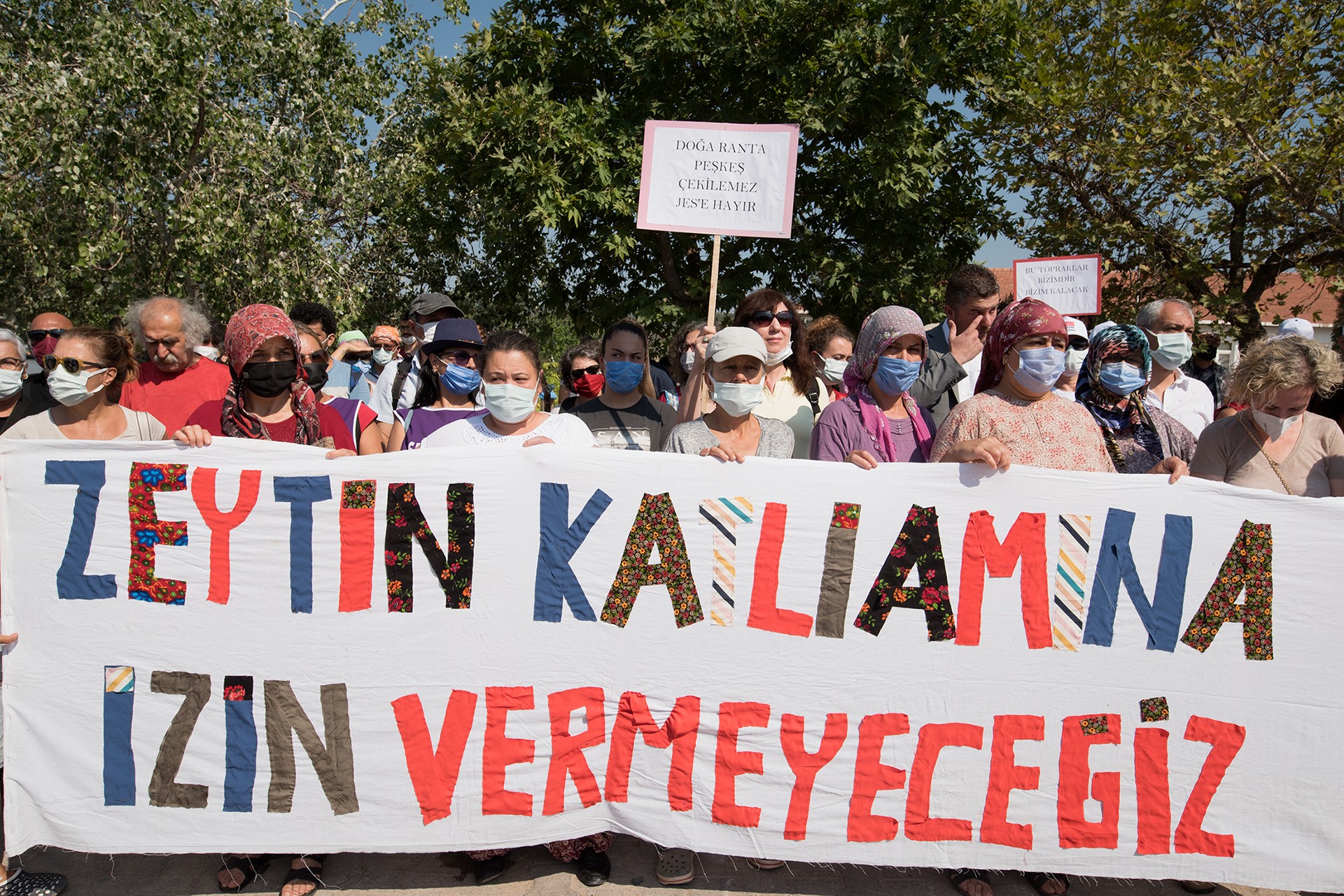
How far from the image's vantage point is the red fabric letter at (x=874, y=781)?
→ 2.93 meters

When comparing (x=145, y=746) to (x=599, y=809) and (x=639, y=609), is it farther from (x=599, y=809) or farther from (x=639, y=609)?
(x=639, y=609)

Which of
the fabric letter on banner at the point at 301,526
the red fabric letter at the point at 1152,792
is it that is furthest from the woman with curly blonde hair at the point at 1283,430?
the fabric letter on banner at the point at 301,526

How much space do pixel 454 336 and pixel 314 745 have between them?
1.63 meters

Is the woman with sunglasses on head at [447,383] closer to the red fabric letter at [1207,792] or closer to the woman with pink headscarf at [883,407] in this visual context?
the woman with pink headscarf at [883,407]

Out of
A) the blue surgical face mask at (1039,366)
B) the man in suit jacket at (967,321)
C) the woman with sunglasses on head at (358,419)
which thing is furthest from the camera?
the man in suit jacket at (967,321)

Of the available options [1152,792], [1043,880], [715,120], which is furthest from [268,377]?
[715,120]

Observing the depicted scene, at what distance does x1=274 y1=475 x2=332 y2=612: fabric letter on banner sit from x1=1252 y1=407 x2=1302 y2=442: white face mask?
3320mm

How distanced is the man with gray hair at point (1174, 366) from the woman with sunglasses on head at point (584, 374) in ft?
8.64

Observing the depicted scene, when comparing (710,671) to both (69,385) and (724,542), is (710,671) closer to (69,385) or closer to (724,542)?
(724,542)

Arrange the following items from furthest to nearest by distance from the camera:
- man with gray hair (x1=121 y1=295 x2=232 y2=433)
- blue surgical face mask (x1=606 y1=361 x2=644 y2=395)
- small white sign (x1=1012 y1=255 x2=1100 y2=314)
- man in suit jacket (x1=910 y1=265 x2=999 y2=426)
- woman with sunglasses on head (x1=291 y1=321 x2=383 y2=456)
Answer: small white sign (x1=1012 y1=255 x2=1100 y2=314) → man in suit jacket (x1=910 y1=265 x2=999 y2=426) → blue surgical face mask (x1=606 y1=361 x2=644 y2=395) → man with gray hair (x1=121 y1=295 x2=232 y2=433) → woman with sunglasses on head (x1=291 y1=321 x2=383 y2=456)

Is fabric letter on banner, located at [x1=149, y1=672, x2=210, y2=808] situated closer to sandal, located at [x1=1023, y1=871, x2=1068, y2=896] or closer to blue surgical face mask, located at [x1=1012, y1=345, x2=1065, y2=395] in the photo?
sandal, located at [x1=1023, y1=871, x2=1068, y2=896]

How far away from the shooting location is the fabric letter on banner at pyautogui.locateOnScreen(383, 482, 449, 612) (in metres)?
2.97

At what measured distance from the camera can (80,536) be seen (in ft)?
9.78

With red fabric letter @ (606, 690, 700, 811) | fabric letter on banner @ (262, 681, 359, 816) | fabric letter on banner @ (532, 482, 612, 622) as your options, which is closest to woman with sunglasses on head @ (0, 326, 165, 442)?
fabric letter on banner @ (262, 681, 359, 816)
